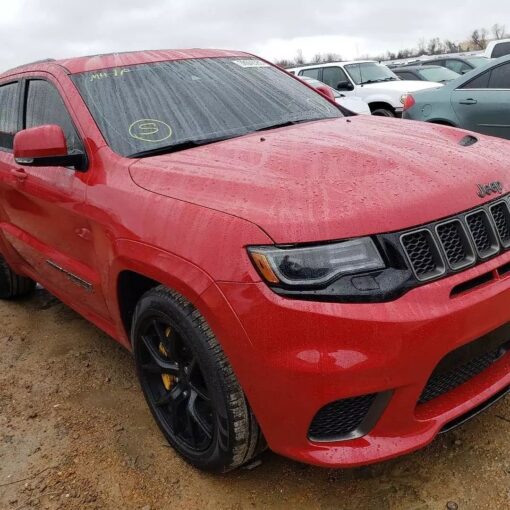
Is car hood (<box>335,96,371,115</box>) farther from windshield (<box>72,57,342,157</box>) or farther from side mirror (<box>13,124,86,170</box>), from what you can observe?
side mirror (<box>13,124,86,170</box>)

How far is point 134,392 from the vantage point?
3004 millimetres

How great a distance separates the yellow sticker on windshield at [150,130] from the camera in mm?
2573

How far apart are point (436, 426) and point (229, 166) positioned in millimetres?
1184

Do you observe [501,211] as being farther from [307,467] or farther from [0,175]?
[0,175]

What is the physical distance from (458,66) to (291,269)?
16293mm

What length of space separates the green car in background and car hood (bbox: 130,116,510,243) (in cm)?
420

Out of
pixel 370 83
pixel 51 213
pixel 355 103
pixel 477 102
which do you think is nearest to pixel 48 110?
pixel 51 213

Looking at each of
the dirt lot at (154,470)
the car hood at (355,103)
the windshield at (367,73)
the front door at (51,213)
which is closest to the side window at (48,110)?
the front door at (51,213)

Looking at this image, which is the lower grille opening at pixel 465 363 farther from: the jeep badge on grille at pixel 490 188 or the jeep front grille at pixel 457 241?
the jeep badge on grille at pixel 490 188

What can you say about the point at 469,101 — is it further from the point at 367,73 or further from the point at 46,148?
the point at 367,73

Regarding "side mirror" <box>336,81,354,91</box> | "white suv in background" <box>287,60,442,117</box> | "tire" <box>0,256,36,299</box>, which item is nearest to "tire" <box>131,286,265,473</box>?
"tire" <box>0,256,36,299</box>

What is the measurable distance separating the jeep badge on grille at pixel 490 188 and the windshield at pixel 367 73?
10.5 meters

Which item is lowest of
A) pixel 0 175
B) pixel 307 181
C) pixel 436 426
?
pixel 436 426

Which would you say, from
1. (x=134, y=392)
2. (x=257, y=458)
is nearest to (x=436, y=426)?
(x=257, y=458)
